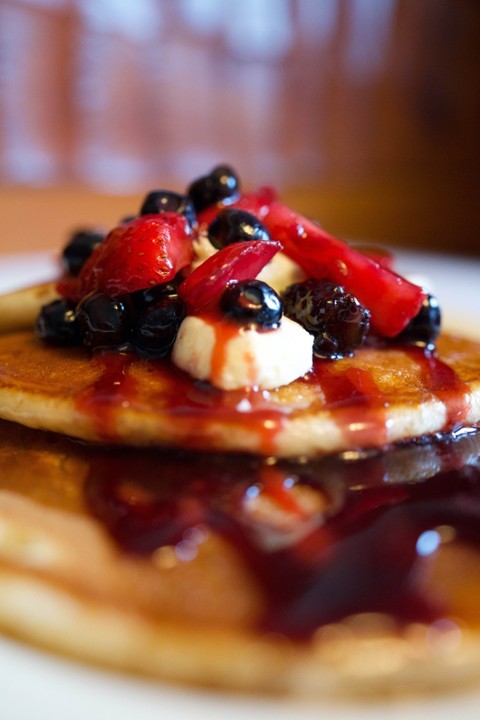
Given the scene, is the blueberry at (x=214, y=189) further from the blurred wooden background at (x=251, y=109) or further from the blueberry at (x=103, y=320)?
the blurred wooden background at (x=251, y=109)

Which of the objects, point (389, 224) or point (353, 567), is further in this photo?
point (389, 224)

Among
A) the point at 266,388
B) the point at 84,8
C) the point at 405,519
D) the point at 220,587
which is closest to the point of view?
the point at 220,587

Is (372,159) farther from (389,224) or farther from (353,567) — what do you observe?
(353,567)

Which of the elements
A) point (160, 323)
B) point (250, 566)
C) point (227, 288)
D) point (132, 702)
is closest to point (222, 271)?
point (227, 288)

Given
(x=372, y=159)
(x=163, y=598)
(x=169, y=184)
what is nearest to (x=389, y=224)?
(x=372, y=159)

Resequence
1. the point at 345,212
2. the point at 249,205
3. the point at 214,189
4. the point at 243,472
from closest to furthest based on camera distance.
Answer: the point at 243,472, the point at 249,205, the point at 214,189, the point at 345,212

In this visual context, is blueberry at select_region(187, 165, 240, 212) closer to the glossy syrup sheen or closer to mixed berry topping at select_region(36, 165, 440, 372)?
mixed berry topping at select_region(36, 165, 440, 372)

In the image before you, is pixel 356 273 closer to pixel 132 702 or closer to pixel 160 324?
pixel 160 324
